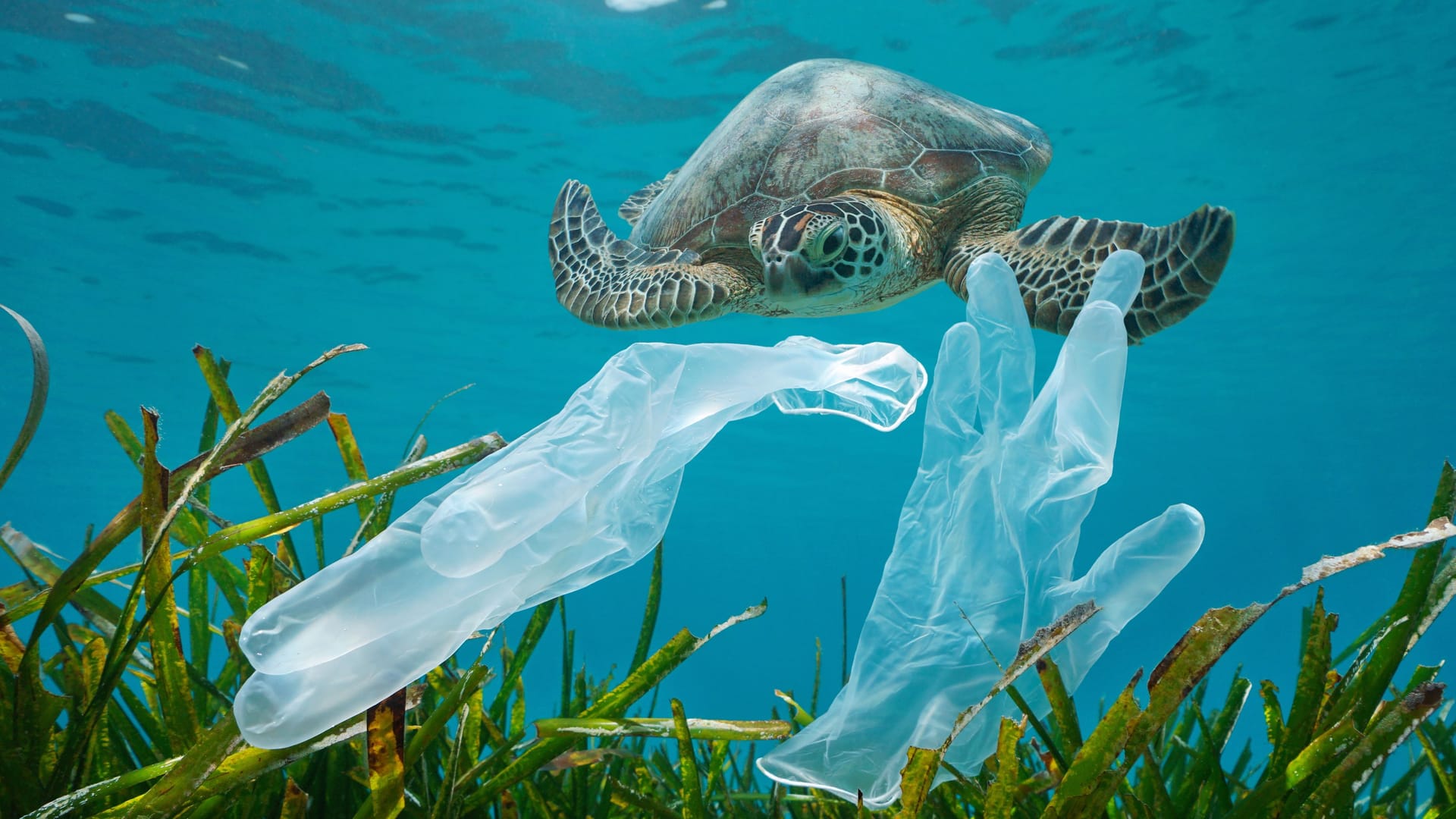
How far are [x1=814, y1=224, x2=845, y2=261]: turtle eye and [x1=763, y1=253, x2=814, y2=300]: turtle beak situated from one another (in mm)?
82

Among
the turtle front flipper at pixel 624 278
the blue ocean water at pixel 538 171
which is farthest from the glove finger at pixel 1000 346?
the blue ocean water at pixel 538 171

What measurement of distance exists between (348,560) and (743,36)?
10.1 metres

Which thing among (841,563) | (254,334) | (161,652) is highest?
(161,652)

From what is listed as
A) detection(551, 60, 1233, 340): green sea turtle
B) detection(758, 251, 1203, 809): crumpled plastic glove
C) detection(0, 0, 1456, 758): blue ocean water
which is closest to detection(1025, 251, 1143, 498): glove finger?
detection(758, 251, 1203, 809): crumpled plastic glove

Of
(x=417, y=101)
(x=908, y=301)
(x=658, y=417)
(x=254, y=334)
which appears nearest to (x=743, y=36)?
(x=417, y=101)

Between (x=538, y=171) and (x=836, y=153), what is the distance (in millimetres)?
9494

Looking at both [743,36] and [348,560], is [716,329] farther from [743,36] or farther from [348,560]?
[348,560]

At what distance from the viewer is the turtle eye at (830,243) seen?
10.7 ft

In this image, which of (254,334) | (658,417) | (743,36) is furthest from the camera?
(254,334)

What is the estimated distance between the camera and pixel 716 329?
16.2 m

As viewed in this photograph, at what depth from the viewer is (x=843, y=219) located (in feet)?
10.9

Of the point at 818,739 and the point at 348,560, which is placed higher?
the point at 348,560

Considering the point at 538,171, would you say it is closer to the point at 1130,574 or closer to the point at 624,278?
the point at 624,278

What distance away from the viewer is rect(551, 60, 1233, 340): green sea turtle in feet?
10.9
